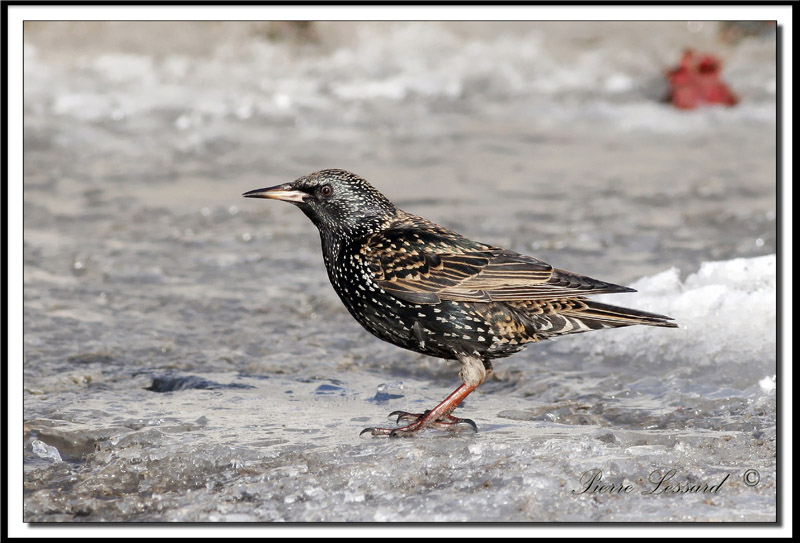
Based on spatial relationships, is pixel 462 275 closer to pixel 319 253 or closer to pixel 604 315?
pixel 604 315

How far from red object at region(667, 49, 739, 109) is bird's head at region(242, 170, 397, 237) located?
667 centimetres

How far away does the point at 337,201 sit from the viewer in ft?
14.4

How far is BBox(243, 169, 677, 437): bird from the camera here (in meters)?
4.05

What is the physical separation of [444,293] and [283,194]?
82 cm

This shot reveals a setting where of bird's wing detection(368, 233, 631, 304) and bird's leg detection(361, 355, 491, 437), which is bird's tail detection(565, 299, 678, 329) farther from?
bird's leg detection(361, 355, 491, 437)

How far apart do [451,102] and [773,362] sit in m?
6.73

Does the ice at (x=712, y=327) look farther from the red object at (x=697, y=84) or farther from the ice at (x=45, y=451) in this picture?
the red object at (x=697, y=84)

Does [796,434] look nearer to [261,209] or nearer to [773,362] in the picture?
[773,362]

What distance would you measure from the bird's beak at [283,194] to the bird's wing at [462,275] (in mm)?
416

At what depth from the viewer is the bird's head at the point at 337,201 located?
436 centimetres

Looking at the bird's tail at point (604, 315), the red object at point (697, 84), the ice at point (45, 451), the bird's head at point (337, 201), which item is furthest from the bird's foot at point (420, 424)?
the red object at point (697, 84)

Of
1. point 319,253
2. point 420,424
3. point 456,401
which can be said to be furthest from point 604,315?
point 319,253

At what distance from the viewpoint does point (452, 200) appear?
27.5ft

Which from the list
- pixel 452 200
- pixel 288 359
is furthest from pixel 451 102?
pixel 288 359
